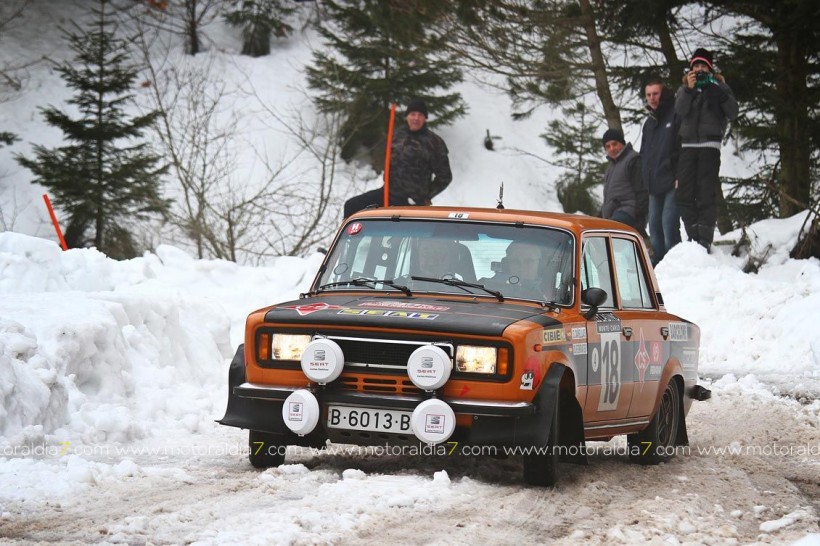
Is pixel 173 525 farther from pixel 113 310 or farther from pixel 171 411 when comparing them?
pixel 113 310

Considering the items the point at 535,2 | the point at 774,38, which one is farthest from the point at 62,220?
the point at 774,38

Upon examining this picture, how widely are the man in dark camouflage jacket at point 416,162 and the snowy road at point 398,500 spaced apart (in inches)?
268

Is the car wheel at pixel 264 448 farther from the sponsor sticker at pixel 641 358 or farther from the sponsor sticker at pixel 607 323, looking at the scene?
the sponsor sticker at pixel 641 358

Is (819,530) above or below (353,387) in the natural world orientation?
→ below

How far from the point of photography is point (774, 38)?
1844 centimetres

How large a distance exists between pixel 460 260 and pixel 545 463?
1.56 metres

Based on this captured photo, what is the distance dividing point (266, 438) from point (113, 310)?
A: 327cm

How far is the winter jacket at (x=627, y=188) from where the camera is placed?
1561 cm

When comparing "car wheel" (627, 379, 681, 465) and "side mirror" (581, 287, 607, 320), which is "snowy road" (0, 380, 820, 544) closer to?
"car wheel" (627, 379, 681, 465)

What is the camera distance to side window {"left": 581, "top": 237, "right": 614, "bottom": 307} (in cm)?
785

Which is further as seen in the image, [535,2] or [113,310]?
[535,2]

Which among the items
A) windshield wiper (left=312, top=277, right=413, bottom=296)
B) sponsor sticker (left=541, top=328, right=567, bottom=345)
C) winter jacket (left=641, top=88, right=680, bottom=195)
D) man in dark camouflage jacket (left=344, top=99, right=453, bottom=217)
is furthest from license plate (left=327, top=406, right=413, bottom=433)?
winter jacket (left=641, top=88, right=680, bottom=195)

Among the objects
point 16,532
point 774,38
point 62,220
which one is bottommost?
point 16,532

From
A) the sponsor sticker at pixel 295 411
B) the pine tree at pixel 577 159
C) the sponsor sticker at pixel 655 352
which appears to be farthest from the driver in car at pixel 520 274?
the pine tree at pixel 577 159
